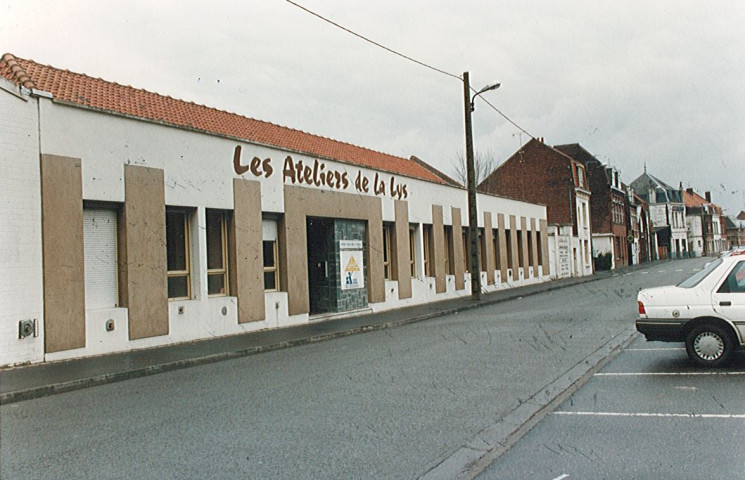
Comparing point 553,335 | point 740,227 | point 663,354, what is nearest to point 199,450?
point 663,354

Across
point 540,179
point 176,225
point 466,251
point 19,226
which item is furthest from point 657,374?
point 540,179

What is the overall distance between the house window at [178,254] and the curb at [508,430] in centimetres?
882

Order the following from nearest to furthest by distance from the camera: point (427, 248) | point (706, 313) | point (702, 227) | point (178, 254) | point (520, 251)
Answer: point (706, 313), point (178, 254), point (427, 248), point (520, 251), point (702, 227)

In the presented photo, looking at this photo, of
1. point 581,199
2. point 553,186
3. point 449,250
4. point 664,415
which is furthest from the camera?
point 581,199

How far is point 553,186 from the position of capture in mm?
50688

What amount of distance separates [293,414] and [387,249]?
16.0 meters

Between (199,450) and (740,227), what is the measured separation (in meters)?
154

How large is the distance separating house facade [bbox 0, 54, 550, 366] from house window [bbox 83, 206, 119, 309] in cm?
3

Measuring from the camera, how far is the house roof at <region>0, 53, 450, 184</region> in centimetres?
1260

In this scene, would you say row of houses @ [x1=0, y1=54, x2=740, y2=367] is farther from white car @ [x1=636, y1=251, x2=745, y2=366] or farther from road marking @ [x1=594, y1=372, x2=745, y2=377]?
white car @ [x1=636, y1=251, x2=745, y2=366]

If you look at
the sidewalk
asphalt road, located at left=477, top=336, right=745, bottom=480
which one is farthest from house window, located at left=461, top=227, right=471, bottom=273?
asphalt road, located at left=477, top=336, right=745, bottom=480

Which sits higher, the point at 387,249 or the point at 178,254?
the point at 387,249

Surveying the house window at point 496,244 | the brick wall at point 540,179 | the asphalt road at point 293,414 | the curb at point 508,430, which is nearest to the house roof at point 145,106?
the asphalt road at point 293,414

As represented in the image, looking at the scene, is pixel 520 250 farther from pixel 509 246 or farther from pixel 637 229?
pixel 637 229
